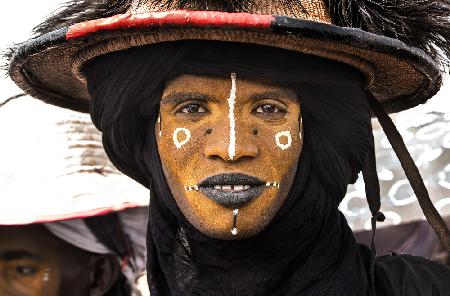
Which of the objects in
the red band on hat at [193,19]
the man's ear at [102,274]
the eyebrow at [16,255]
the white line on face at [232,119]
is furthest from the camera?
the man's ear at [102,274]

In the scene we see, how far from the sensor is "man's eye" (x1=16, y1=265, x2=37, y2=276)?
12.0 feet

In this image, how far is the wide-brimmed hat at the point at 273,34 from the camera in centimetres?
217

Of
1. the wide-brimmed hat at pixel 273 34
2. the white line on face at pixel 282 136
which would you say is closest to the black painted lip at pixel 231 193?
the white line on face at pixel 282 136

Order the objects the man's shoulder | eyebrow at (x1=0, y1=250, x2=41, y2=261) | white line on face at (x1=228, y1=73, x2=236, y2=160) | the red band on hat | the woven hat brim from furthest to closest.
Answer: eyebrow at (x1=0, y1=250, x2=41, y2=261)
the woven hat brim
the man's shoulder
white line on face at (x1=228, y1=73, x2=236, y2=160)
the red band on hat

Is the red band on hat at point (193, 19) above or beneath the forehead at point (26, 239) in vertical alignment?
above

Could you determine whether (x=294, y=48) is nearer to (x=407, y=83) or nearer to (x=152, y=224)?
(x=407, y=83)

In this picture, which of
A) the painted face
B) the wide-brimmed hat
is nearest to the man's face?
the wide-brimmed hat

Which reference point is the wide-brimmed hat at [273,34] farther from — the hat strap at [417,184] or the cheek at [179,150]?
the cheek at [179,150]

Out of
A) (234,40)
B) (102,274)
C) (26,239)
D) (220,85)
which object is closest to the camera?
(234,40)

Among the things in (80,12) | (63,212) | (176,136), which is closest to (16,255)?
(63,212)

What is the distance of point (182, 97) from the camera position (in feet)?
7.89

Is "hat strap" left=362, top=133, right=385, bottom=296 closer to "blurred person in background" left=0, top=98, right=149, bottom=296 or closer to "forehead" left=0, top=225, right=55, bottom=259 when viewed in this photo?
"blurred person in background" left=0, top=98, right=149, bottom=296

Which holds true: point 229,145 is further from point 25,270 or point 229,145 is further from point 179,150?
point 25,270

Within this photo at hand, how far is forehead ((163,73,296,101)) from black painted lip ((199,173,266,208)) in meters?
0.24
